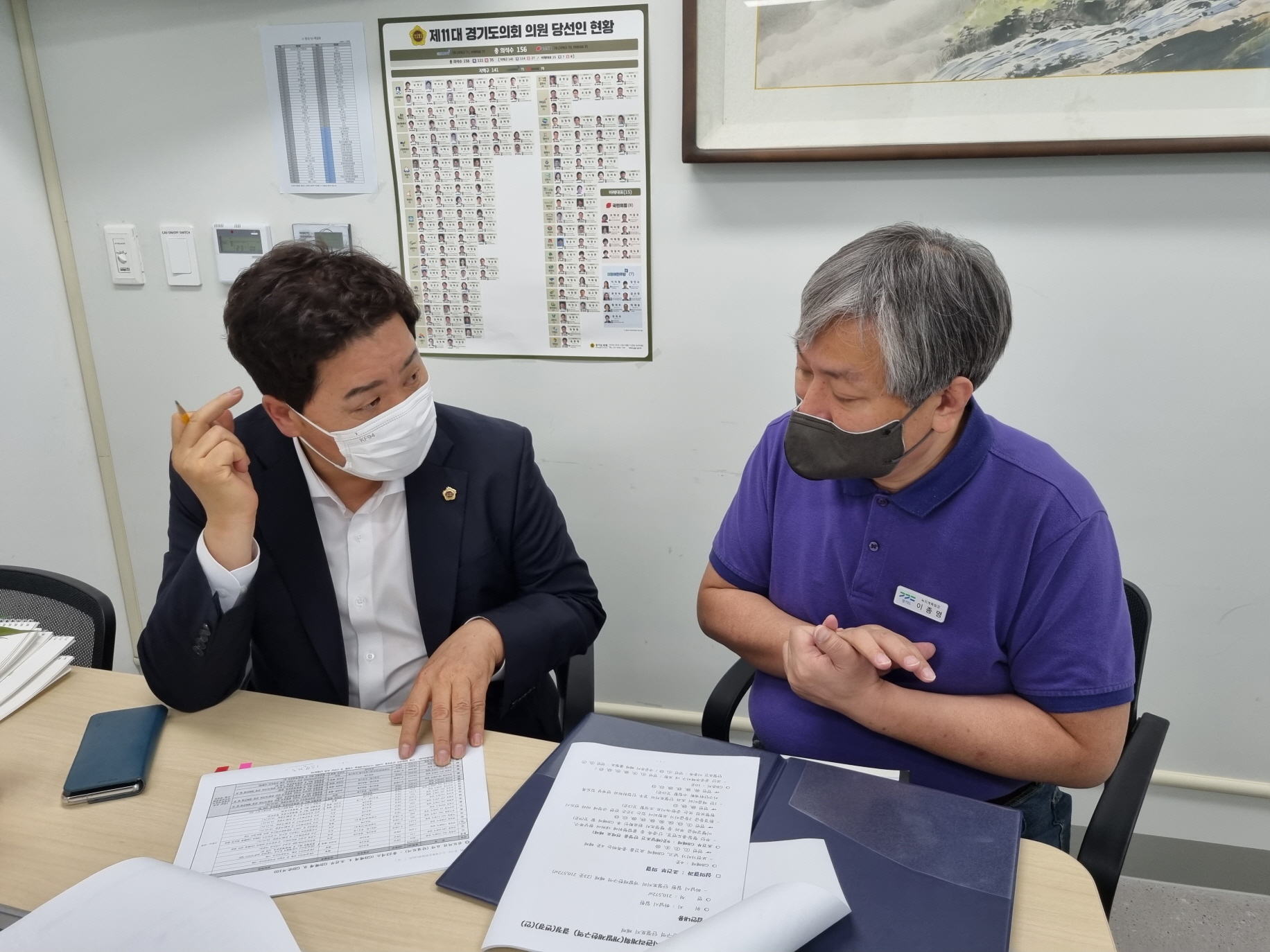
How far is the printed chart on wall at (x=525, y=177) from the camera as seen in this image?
1.69 meters

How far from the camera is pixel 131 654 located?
7.92 ft

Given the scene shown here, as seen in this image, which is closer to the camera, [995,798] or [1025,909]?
[1025,909]

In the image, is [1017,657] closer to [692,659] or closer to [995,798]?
[995,798]

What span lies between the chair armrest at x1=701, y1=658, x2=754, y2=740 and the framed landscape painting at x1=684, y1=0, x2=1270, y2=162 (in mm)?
1038

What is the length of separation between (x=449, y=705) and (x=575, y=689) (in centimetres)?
35

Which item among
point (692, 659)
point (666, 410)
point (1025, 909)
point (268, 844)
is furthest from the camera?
point (692, 659)

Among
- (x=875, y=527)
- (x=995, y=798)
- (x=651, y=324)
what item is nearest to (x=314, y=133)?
(x=651, y=324)

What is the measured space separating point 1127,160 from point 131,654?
112 inches

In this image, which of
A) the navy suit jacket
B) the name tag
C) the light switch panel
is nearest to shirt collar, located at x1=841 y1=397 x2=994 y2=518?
the name tag

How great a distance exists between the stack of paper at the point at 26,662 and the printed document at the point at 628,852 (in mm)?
848

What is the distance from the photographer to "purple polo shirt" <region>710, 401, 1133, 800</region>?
42.3 inches

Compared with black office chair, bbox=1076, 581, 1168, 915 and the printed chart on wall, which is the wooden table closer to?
black office chair, bbox=1076, 581, 1168, 915

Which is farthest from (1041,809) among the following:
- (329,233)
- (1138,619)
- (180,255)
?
(180,255)

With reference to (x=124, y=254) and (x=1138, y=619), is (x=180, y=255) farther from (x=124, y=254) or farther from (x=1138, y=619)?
(x=1138, y=619)
